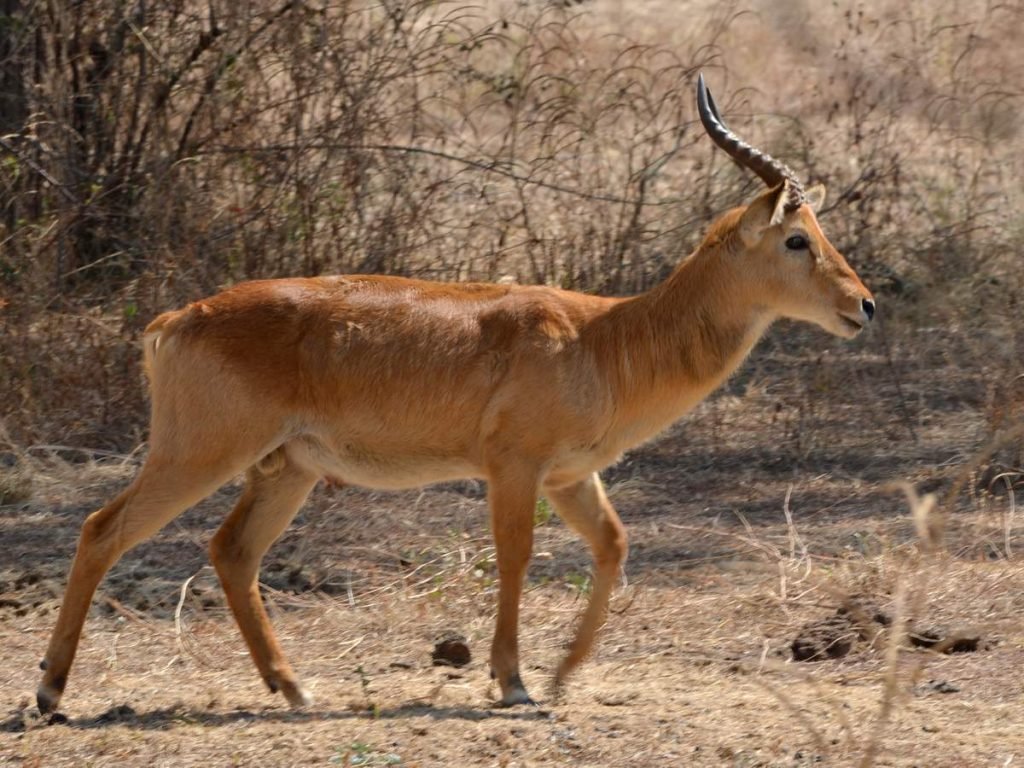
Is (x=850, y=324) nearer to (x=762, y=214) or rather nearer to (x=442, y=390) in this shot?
(x=762, y=214)

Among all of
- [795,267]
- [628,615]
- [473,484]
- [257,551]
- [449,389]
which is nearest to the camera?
[449,389]

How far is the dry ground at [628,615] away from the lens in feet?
19.9

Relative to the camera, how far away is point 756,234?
23.4 feet

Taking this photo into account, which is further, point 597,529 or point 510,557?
point 597,529

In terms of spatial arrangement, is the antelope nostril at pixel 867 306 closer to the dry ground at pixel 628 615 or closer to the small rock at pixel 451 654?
the dry ground at pixel 628 615

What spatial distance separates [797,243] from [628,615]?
2.08 m

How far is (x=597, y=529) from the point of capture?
704cm

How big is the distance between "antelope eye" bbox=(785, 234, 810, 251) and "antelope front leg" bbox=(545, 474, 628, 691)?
1329 mm

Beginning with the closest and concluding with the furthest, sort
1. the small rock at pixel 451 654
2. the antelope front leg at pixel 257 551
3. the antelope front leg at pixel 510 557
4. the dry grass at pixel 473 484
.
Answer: the dry grass at pixel 473 484
the antelope front leg at pixel 510 557
the antelope front leg at pixel 257 551
the small rock at pixel 451 654

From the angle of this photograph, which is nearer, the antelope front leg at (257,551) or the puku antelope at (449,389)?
the puku antelope at (449,389)

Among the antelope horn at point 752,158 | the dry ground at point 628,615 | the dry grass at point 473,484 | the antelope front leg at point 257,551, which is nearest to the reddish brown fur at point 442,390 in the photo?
the antelope front leg at point 257,551

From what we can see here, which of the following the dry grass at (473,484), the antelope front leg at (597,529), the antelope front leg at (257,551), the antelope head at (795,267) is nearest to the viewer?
the dry grass at (473,484)

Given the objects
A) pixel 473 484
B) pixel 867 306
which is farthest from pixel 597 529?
pixel 473 484

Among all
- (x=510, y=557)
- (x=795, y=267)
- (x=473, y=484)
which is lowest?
(x=473, y=484)
